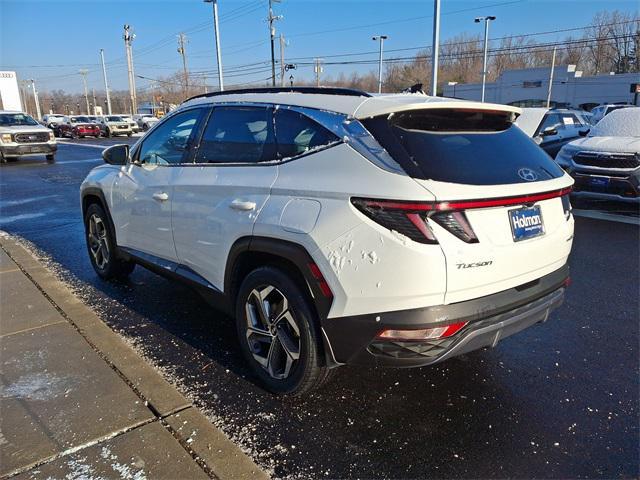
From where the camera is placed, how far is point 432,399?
297cm

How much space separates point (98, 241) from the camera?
5.12 m

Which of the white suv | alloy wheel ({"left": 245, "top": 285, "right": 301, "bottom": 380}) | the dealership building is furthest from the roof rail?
the dealership building

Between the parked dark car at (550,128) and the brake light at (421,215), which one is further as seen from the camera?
the parked dark car at (550,128)

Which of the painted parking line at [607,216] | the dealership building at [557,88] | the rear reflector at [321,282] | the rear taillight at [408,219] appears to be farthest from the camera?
the dealership building at [557,88]

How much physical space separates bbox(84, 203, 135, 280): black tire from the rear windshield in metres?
3.28

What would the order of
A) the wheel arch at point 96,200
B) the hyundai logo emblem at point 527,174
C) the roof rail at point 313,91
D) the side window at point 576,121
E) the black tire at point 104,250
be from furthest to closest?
the side window at point 576,121
the black tire at point 104,250
the wheel arch at point 96,200
the roof rail at point 313,91
the hyundai logo emblem at point 527,174

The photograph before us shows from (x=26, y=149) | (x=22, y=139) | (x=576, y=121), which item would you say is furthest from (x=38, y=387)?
(x=22, y=139)

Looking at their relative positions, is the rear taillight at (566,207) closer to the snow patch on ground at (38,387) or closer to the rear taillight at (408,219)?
the rear taillight at (408,219)

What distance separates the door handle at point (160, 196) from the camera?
12.4ft

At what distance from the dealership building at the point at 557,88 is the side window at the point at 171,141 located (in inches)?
2385

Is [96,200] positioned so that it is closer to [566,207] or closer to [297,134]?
[297,134]

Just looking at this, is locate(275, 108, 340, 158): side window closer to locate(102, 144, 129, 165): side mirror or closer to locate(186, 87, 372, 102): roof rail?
locate(186, 87, 372, 102): roof rail

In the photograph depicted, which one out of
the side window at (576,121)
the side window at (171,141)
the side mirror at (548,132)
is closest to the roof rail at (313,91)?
the side window at (171,141)

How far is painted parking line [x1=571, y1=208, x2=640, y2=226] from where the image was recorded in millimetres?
7729
